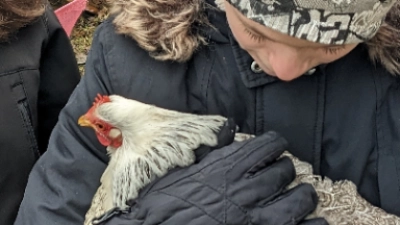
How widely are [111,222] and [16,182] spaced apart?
67cm

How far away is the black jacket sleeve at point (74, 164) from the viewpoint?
4.95 feet

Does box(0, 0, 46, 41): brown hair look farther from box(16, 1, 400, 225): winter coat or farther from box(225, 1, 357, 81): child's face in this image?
box(225, 1, 357, 81): child's face

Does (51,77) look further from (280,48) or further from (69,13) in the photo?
(69,13)

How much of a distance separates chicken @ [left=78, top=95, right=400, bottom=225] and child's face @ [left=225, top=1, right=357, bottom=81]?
6.8 inches

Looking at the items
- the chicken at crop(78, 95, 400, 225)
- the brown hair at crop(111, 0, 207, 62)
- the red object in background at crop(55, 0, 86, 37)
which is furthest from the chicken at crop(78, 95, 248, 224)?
the red object in background at crop(55, 0, 86, 37)

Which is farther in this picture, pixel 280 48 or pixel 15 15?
pixel 15 15

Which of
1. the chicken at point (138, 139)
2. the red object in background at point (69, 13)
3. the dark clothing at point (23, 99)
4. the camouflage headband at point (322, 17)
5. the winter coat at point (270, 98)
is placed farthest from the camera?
the red object in background at point (69, 13)

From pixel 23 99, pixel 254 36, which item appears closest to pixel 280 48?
pixel 254 36

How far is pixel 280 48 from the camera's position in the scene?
48.1 inches

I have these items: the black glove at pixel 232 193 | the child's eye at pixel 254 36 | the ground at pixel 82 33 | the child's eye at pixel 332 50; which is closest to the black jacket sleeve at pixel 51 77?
the black glove at pixel 232 193

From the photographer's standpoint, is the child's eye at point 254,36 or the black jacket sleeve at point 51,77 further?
the black jacket sleeve at point 51,77

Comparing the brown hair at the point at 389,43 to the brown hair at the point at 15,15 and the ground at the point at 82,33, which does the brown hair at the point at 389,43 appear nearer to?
the brown hair at the point at 15,15

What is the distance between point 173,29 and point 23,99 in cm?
65

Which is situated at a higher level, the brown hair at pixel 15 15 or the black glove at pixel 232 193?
the brown hair at pixel 15 15
